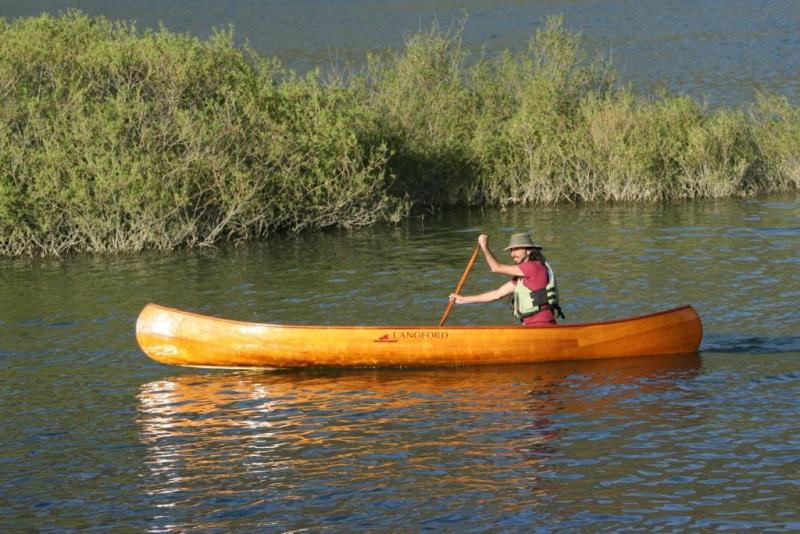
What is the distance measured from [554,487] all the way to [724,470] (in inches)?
56.1

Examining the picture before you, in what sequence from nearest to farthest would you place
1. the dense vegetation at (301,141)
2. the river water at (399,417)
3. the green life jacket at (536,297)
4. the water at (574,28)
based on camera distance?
the river water at (399,417), the green life jacket at (536,297), the dense vegetation at (301,141), the water at (574,28)

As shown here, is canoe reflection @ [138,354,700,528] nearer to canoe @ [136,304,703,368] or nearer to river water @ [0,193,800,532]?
river water @ [0,193,800,532]

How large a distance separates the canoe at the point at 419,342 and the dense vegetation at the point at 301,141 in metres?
8.15

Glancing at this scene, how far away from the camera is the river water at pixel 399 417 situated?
33.8 feet

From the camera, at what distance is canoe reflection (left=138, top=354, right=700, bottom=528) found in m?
11.0

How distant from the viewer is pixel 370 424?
12633mm

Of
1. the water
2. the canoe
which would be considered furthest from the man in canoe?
the water

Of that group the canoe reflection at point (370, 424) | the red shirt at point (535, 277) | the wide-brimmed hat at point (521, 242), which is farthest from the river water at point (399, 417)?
the wide-brimmed hat at point (521, 242)

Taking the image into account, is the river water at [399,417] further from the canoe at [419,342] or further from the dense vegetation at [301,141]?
the dense vegetation at [301,141]

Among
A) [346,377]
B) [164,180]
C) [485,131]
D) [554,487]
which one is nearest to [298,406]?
[346,377]

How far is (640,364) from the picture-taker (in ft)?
48.5

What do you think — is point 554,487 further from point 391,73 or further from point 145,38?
point 391,73

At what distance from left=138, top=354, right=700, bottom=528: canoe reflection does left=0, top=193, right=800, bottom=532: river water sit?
0.03 m

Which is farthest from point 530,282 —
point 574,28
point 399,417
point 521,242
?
point 574,28
